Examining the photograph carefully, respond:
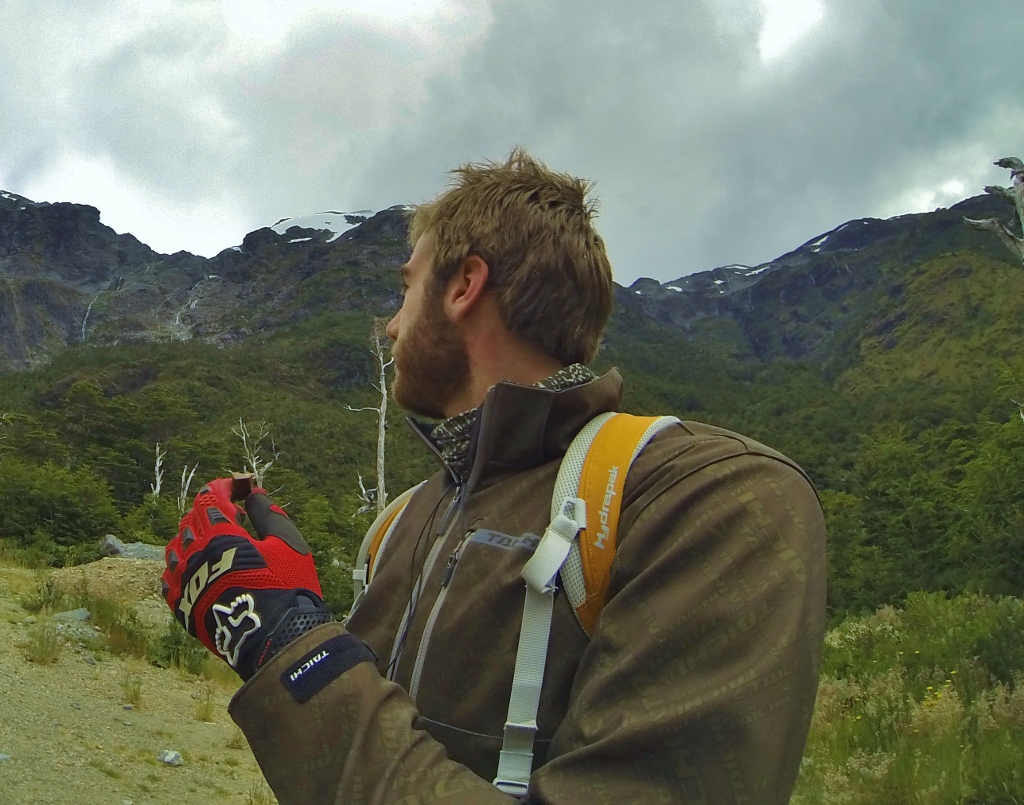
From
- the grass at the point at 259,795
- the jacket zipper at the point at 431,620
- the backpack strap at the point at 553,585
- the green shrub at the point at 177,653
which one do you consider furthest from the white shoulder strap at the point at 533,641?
the green shrub at the point at 177,653

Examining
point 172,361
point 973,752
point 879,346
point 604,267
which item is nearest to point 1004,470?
point 973,752

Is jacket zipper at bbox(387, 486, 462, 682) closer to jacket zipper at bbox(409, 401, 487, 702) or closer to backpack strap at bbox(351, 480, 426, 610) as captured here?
jacket zipper at bbox(409, 401, 487, 702)

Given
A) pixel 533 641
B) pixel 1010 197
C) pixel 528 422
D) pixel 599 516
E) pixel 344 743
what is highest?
pixel 1010 197

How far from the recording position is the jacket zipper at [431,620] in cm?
118

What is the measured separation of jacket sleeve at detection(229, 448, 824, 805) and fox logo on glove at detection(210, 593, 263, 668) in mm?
76

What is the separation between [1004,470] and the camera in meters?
10.8

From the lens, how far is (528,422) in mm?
1242

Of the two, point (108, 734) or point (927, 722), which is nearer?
point (927, 722)

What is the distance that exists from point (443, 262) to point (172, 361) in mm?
72191

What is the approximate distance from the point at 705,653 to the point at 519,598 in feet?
0.97

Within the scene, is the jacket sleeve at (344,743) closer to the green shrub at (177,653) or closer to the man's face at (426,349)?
the man's face at (426,349)

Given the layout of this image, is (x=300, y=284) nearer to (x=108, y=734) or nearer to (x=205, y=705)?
(x=205, y=705)

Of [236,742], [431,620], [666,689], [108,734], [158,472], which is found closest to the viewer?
[666,689]

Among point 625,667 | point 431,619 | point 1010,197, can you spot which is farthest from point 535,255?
point 1010,197
